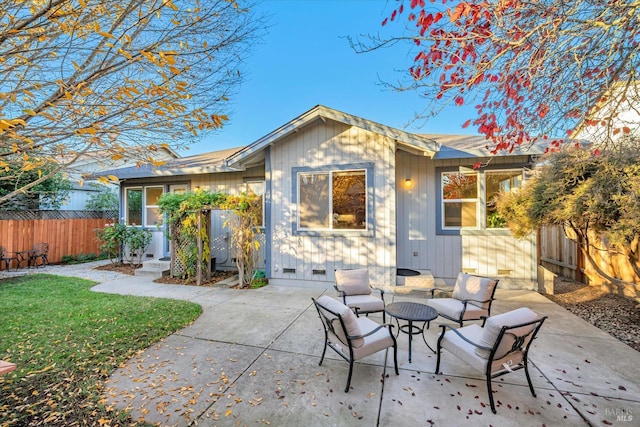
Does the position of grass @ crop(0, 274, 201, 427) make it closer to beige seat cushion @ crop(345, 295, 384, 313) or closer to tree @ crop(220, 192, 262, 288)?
tree @ crop(220, 192, 262, 288)

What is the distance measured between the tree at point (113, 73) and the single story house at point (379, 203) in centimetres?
337

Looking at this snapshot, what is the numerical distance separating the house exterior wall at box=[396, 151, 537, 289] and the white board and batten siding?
48.2 inches

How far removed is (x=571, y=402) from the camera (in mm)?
2635

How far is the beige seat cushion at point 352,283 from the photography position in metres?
4.65

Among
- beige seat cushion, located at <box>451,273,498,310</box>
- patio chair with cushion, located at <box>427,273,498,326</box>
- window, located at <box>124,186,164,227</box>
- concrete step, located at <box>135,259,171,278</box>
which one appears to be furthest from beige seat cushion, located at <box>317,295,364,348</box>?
window, located at <box>124,186,164,227</box>

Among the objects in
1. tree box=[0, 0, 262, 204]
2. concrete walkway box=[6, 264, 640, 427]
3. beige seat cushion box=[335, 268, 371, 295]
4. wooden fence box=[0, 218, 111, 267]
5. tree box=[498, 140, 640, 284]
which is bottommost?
concrete walkway box=[6, 264, 640, 427]

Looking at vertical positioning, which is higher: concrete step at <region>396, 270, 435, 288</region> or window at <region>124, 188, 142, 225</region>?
window at <region>124, 188, 142, 225</region>

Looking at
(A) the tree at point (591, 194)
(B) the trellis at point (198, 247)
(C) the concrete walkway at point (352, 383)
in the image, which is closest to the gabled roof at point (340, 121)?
(B) the trellis at point (198, 247)

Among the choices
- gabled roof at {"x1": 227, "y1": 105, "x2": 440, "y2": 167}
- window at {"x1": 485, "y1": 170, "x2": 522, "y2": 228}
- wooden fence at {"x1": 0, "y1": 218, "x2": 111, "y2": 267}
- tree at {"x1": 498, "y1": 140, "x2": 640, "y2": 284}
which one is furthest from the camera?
wooden fence at {"x1": 0, "y1": 218, "x2": 111, "y2": 267}

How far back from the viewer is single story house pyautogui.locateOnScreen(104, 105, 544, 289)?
21.1 ft

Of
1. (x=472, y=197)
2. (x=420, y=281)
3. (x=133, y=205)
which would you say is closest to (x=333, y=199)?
(x=420, y=281)

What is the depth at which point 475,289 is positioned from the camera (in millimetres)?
4203

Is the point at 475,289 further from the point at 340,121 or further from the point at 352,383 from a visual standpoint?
the point at 340,121

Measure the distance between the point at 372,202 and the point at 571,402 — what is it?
4.52 m
